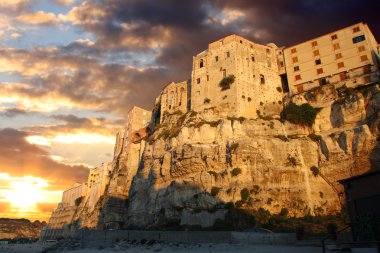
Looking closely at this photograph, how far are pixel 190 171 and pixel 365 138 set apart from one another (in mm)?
24032

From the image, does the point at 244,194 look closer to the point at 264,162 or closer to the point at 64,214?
the point at 264,162

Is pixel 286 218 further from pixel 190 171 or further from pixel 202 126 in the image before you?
pixel 202 126

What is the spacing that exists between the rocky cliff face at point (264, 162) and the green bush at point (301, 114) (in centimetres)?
77

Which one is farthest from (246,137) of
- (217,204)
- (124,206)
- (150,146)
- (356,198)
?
(124,206)

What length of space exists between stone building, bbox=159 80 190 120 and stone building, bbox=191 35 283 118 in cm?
375

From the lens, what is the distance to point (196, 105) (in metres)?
57.8

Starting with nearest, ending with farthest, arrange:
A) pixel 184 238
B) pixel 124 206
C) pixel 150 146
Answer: pixel 184 238 < pixel 150 146 < pixel 124 206

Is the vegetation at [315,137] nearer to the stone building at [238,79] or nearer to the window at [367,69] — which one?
the stone building at [238,79]

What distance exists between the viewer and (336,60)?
5041 cm

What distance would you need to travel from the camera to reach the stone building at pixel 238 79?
5334 centimetres

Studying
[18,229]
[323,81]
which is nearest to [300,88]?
[323,81]

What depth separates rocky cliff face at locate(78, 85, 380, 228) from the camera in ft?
133

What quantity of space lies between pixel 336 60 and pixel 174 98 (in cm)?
3121

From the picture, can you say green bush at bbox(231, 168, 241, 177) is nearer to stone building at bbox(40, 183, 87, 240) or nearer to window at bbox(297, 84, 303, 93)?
window at bbox(297, 84, 303, 93)
